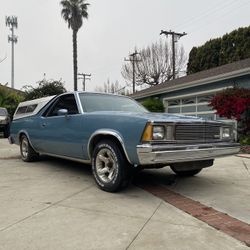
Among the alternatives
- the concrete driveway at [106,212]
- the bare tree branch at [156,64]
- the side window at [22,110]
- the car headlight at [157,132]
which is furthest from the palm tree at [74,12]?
the car headlight at [157,132]

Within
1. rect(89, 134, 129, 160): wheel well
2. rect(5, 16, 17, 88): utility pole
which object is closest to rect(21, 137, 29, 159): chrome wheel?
rect(89, 134, 129, 160): wheel well

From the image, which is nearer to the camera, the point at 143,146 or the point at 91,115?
the point at 143,146

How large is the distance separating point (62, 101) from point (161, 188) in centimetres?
281

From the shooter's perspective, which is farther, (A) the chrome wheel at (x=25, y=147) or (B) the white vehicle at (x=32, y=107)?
(A) the chrome wheel at (x=25, y=147)

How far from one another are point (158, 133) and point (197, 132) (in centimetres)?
77

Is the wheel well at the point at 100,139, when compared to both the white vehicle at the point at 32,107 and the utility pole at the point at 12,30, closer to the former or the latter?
the white vehicle at the point at 32,107

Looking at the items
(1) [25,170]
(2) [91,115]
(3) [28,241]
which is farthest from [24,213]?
(1) [25,170]

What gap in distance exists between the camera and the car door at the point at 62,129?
6.29 meters

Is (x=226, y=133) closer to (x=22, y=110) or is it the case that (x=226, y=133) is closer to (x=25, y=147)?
(x=25, y=147)

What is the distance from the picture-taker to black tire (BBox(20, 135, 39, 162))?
336 inches

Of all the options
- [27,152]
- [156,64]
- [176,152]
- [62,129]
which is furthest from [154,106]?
[156,64]

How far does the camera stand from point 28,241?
3480 mm

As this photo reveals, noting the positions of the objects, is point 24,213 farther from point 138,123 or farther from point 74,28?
point 74,28

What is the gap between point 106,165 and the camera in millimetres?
5570
